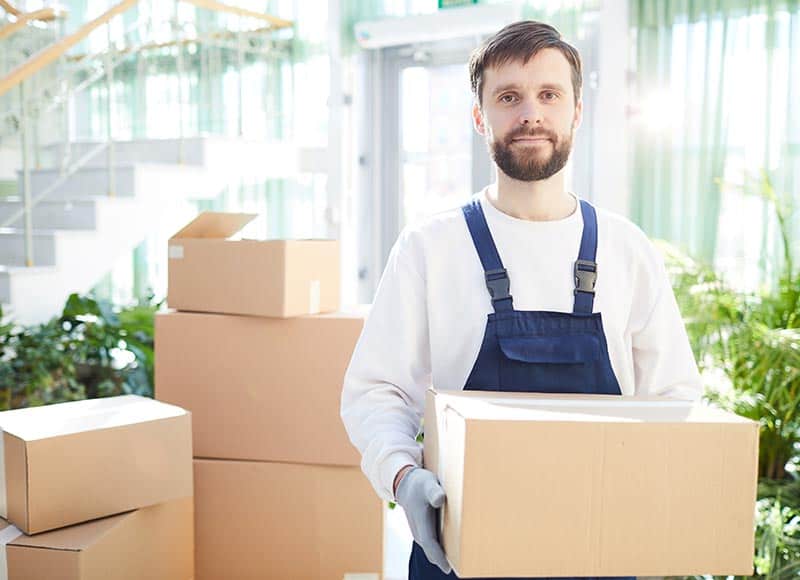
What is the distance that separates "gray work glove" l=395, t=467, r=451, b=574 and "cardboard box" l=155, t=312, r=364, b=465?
110cm

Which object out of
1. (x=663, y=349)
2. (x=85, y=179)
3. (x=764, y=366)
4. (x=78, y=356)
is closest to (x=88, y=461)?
(x=663, y=349)

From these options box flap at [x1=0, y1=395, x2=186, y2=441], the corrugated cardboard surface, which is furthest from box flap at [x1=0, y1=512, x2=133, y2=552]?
the corrugated cardboard surface

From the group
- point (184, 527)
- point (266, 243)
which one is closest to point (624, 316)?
point (266, 243)

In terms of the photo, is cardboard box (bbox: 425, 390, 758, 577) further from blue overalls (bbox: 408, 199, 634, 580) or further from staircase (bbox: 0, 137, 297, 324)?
staircase (bbox: 0, 137, 297, 324)

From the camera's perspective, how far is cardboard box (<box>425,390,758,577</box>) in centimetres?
87

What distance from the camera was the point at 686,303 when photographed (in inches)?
109

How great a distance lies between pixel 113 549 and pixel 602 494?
1217 mm

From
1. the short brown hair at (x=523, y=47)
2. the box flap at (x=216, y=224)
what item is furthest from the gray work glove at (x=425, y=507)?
the box flap at (x=216, y=224)

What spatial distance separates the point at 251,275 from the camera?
2127mm

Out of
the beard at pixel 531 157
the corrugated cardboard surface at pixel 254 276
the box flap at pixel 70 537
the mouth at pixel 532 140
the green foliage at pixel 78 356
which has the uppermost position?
the mouth at pixel 532 140

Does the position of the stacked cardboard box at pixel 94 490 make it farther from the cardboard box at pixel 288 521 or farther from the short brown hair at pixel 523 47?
the short brown hair at pixel 523 47

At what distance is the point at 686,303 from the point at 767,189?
448mm

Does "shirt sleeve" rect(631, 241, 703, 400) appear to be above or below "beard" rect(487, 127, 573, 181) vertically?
below

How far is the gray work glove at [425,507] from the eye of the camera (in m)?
0.98
